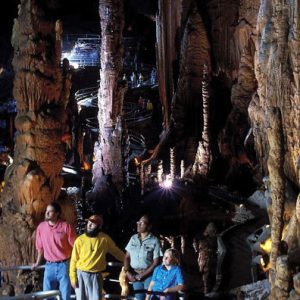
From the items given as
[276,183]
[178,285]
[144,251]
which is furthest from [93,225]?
[276,183]

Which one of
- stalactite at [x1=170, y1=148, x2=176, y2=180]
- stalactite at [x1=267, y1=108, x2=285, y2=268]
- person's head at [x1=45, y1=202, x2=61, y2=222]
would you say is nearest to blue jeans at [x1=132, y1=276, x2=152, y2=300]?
person's head at [x1=45, y1=202, x2=61, y2=222]

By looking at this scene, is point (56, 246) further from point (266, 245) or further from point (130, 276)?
point (266, 245)

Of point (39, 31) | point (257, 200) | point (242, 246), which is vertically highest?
point (39, 31)

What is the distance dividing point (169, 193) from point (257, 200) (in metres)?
3.02

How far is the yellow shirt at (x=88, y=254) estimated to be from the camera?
4.07 m

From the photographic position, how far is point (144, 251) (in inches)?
163

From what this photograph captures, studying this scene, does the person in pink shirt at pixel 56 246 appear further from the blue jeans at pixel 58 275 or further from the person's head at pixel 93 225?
the person's head at pixel 93 225

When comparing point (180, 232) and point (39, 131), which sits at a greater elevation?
point (39, 131)

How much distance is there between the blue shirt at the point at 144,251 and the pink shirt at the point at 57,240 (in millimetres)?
680

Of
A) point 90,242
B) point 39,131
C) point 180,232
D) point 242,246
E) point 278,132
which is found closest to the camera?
point 90,242

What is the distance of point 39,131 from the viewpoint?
6520 millimetres

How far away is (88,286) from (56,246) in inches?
22.2

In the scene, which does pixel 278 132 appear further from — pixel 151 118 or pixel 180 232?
pixel 151 118

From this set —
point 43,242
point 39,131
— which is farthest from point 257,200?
point 43,242
